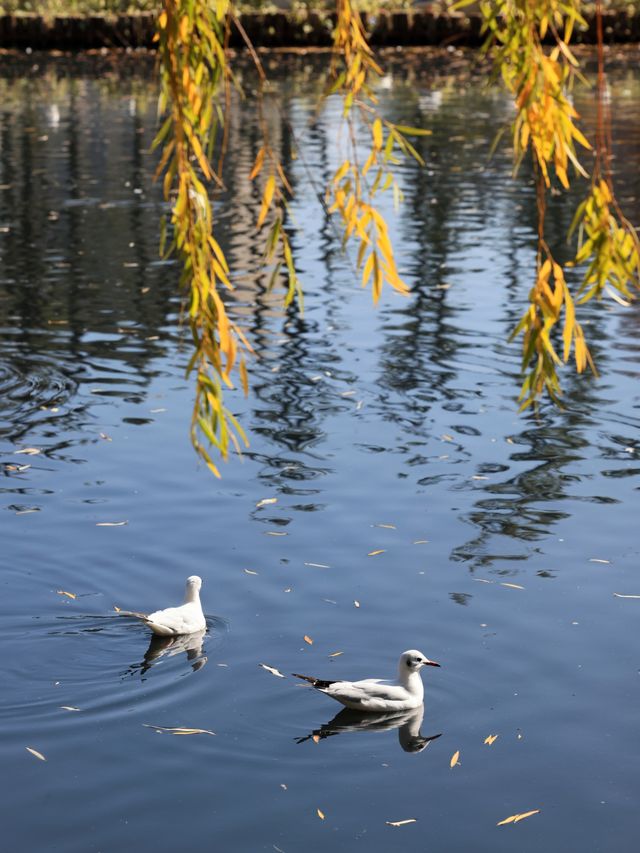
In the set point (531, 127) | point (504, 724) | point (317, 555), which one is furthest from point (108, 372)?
point (531, 127)

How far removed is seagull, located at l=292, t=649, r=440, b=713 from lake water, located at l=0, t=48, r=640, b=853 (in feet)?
0.37

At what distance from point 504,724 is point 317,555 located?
87.8 inches

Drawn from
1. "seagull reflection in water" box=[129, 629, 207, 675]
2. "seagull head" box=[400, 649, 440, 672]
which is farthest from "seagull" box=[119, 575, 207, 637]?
"seagull head" box=[400, 649, 440, 672]

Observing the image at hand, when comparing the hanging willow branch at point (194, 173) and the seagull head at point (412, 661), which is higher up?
the hanging willow branch at point (194, 173)

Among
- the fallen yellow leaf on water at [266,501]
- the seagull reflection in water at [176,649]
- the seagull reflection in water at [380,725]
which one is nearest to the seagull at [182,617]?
the seagull reflection in water at [176,649]

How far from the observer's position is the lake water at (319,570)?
20.2 ft

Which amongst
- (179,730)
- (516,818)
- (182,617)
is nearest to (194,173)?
(179,730)

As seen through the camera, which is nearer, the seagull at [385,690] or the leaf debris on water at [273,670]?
the seagull at [385,690]

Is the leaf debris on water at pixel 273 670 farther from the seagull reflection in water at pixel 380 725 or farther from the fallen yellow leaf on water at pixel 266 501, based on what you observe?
the fallen yellow leaf on water at pixel 266 501

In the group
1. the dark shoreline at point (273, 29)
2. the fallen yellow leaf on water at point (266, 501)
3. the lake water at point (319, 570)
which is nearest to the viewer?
the lake water at point (319, 570)

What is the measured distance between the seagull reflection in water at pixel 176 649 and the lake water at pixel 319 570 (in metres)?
0.03

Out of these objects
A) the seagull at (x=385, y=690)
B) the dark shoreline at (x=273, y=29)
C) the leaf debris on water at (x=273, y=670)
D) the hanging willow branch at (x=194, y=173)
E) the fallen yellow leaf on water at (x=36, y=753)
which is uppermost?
the dark shoreline at (x=273, y=29)

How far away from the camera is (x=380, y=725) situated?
6.89 meters

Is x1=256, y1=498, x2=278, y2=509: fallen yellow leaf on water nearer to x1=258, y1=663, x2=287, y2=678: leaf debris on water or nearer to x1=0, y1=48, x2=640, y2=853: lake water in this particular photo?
x1=0, y1=48, x2=640, y2=853: lake water
